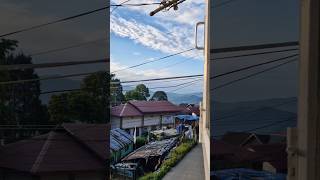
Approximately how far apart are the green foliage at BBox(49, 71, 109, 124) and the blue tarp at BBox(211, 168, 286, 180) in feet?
2.10

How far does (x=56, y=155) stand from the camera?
181 cm

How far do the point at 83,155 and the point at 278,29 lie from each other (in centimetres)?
112

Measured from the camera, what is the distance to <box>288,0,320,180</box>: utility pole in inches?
37.2

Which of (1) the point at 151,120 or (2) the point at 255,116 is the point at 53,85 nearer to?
(1) the point at 151,120

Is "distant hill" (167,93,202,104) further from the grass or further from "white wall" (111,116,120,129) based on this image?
"white wall" (111,116,120,129)

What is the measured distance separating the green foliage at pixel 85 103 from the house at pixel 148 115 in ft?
1.23

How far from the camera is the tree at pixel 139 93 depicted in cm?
236

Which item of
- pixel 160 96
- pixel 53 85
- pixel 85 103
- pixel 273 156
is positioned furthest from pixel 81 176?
pixel 273 156

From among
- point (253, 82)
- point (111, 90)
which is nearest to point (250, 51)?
point (253, 82)

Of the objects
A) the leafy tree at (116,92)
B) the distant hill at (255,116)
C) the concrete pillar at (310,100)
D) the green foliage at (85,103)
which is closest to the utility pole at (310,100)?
the concrete pillar at (310,100)

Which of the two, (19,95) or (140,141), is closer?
(19,95)

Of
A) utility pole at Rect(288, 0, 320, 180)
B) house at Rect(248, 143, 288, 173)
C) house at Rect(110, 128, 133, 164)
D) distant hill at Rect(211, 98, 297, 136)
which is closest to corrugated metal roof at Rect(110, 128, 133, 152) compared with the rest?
house at Rect(110, 128, 133, 164)

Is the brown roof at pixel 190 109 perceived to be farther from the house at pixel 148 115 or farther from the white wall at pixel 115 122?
the white wall at pixel 115 122

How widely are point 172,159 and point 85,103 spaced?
0.74 metres
